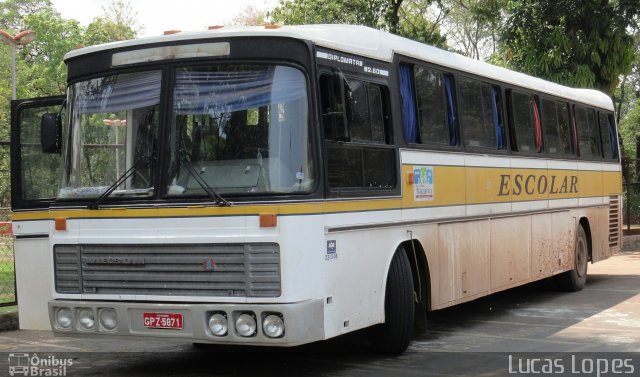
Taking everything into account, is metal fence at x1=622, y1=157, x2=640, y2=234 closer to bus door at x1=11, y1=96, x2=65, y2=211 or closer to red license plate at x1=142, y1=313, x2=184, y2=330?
bus door at x1=11, y1=96, x2=65, y2=211

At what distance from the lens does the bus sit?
7.38 metres

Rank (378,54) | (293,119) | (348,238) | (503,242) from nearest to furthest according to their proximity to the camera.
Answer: (293,119) → (348,238) → (378,54) → (503,242)

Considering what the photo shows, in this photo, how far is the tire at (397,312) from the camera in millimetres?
8875

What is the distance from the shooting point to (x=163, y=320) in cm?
757

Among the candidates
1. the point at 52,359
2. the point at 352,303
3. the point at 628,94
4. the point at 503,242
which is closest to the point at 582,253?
the point at 503,242

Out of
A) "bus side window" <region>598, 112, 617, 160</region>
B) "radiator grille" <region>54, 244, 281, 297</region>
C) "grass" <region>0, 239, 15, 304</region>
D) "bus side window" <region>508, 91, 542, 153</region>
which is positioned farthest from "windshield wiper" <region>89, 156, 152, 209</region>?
"bus side window" <region>598, 112, 617, 160</region>

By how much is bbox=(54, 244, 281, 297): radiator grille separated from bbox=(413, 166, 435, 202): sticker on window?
2492mm

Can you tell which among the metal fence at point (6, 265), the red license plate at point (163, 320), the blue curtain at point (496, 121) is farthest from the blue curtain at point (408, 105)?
the metal fence at point (6, 265)

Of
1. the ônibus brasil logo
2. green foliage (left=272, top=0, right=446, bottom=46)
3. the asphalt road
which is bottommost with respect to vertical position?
the asphalt road

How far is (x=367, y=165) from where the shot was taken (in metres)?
8.43

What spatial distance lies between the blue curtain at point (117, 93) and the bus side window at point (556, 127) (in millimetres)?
7140

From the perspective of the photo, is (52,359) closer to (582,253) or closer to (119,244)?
(119,244)

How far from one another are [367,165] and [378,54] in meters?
1.17

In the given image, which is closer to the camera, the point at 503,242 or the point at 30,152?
the point at 30,152
